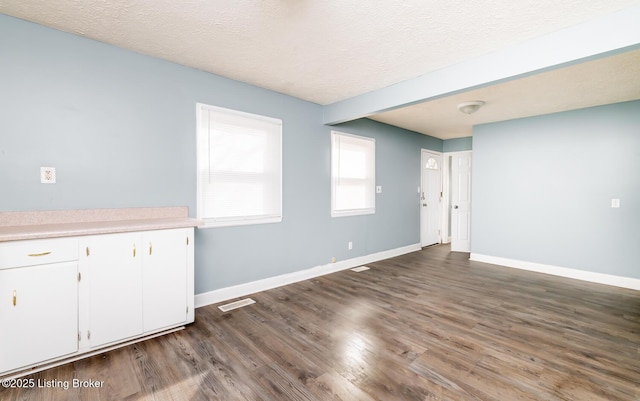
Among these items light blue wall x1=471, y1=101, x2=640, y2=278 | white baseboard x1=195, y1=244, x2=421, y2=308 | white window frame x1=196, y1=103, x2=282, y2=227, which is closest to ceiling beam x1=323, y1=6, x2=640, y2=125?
white window frame x1=196, y1=103, x2=282, y2=227

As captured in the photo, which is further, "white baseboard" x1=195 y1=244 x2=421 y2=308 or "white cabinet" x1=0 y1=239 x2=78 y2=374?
"white baseboard" x1=195 y1=244 x2=421 y2=308

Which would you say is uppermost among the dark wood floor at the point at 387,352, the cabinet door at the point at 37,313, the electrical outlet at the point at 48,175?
the electrical outlet at the point at 48,175

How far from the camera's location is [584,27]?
214 centimetres

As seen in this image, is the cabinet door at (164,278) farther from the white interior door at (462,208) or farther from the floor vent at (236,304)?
the white interior door at (462,208)

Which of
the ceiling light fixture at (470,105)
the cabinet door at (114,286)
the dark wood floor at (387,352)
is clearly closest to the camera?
the dark wood floor at (387,352)

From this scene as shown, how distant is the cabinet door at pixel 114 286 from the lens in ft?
7.20

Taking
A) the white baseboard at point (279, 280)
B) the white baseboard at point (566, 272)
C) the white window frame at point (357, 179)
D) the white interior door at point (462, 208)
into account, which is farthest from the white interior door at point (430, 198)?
the white window frame at point (357, 179)

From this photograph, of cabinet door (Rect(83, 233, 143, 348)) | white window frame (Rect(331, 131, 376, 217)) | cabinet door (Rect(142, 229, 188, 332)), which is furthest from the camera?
white window frame (Rect(331, 131, 376, 217))

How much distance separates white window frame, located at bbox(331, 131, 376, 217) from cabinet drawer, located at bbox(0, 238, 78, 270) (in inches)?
127

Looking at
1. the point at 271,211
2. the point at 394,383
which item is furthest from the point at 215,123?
the point at 394,383

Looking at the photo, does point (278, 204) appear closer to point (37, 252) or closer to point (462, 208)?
point (37, 252)

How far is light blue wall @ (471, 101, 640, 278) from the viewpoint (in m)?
3.99

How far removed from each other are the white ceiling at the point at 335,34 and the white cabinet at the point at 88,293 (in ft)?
5.70

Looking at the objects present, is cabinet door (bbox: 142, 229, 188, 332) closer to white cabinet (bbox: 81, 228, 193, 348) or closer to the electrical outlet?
white cabinet (bbox: 81, 228, 193, 348)
